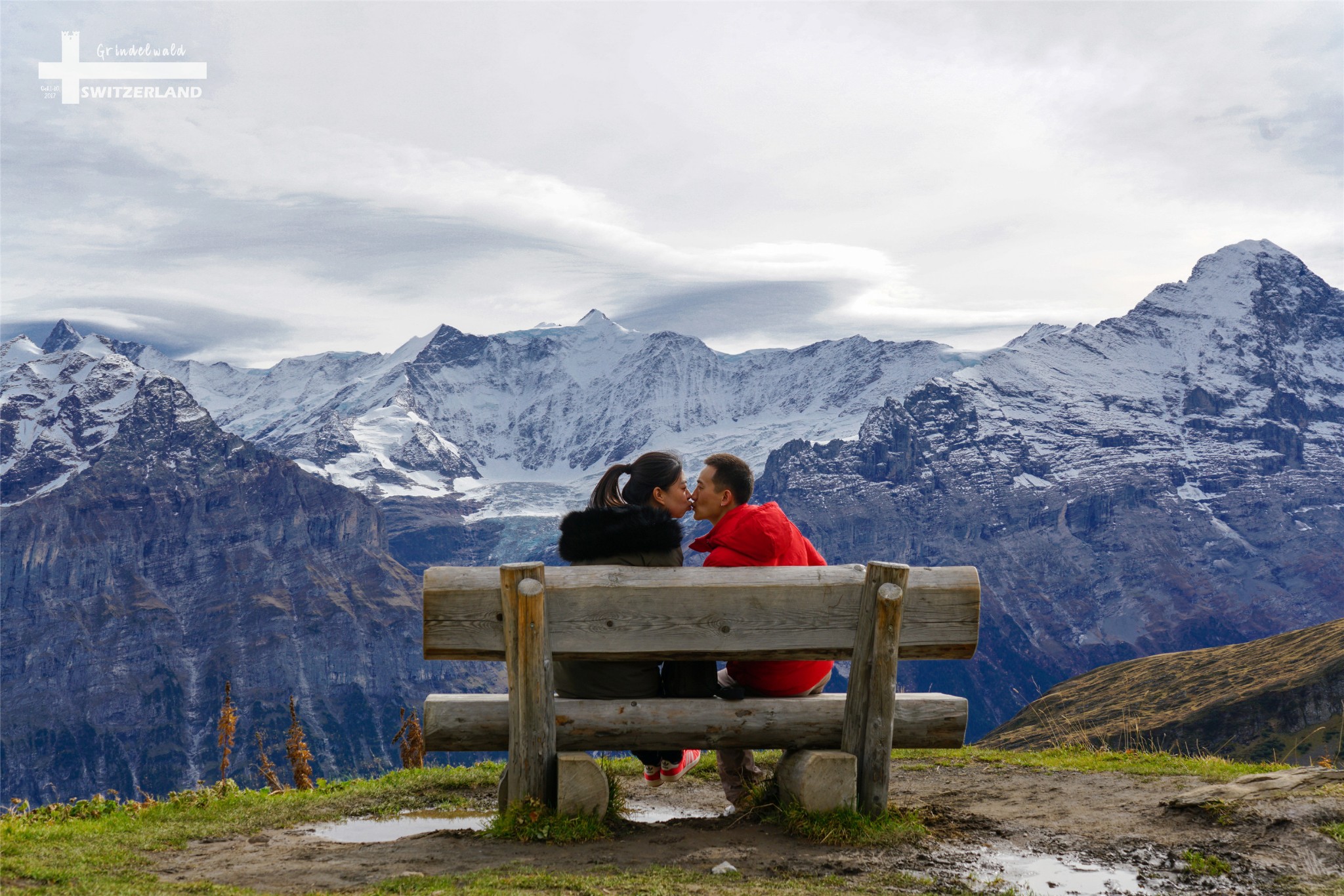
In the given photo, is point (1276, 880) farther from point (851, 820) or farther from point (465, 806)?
point (465, 806)

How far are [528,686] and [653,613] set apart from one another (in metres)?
1.16

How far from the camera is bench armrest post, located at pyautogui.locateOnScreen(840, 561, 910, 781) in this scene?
8688mm

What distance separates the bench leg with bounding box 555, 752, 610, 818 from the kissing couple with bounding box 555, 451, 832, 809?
21.0 inches

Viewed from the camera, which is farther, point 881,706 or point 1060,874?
point 881,706

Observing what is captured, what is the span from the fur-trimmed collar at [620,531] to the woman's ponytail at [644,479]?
47cm

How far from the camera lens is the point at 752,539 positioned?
920cm

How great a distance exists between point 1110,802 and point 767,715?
4.13 meters

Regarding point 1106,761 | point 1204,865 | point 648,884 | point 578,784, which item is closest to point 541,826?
point 578,784

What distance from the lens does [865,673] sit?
28.8 ft

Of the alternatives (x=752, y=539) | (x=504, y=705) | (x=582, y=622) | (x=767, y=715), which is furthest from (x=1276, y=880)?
(x=504, y=705)

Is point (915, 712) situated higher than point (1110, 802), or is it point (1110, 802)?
point (915, 712)

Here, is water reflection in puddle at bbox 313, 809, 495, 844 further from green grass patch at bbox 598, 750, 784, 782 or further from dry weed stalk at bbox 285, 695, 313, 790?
dry weed stalk at bbox 285, 695, 313, 790

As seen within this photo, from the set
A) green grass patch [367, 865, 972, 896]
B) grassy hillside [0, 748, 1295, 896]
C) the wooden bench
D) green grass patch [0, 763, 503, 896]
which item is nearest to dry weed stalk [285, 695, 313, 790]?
grassy hillside [0, 748, 1295, 896]

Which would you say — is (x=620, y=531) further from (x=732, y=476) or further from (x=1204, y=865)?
(x=1204, y=865)
